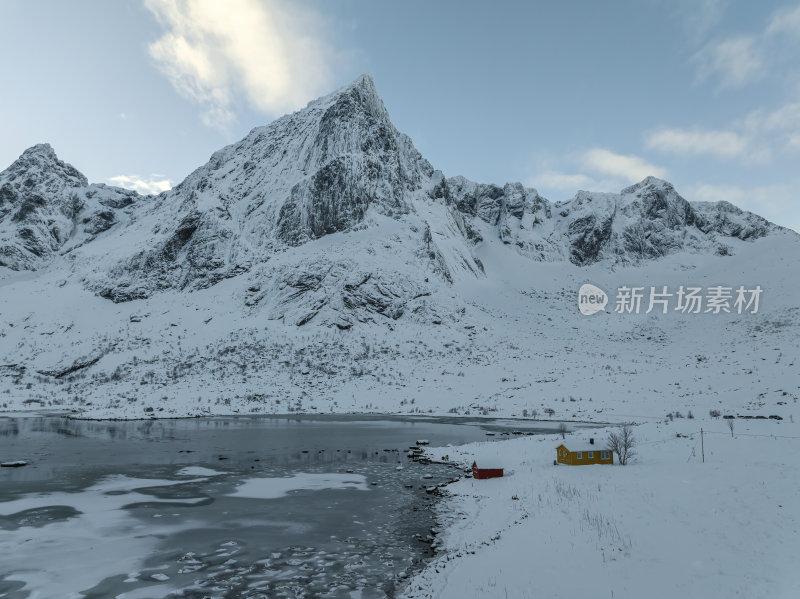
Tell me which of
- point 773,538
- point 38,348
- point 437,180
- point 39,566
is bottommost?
point 39,566

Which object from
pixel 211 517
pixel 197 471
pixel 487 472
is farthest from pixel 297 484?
pixel 487 472

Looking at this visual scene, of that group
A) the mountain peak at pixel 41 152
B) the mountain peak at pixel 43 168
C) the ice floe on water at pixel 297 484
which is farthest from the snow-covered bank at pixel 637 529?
the mountain peak at pixel 41 152

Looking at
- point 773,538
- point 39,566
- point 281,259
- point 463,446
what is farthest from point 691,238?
point 39,566

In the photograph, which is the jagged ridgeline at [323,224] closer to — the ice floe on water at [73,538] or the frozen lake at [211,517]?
the frozen lake at [211,517]

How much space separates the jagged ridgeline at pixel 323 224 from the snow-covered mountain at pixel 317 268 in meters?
0.43

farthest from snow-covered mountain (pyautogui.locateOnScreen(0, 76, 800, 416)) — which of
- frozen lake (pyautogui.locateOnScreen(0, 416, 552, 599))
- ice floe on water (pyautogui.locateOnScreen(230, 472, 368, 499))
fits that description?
ice floe on water (pyautogui.locateOnScreen(230, 472, 368, 499))

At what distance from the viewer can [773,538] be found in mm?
9453

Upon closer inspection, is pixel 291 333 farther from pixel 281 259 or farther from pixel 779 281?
pixel 779 281

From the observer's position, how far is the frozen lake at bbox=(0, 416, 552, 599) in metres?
9.51

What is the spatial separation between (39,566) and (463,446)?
19.5 meters

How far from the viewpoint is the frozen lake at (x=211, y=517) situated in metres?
9.51

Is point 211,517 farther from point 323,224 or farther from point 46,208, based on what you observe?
point 46,208

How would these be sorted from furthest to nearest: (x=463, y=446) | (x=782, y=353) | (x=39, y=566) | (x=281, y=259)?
(x=281, y=259) → (x=782, y=353) → (x=463, y=446) → (x=39, y=566)

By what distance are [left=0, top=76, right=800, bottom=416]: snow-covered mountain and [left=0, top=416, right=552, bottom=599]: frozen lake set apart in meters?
23.4
